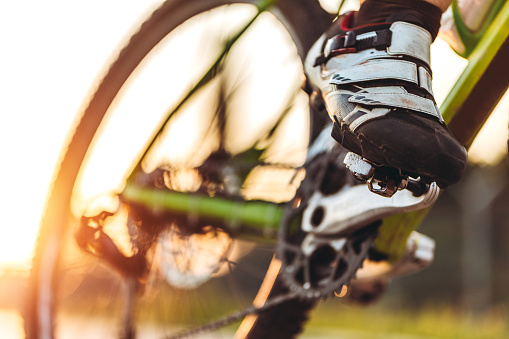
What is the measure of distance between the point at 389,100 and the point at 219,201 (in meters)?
0.56

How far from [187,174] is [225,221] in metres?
0.17

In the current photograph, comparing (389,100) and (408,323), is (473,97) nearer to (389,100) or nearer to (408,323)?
(389,100)

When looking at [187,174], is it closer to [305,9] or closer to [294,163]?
[294,163]

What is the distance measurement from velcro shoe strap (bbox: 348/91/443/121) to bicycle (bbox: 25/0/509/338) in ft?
0.63

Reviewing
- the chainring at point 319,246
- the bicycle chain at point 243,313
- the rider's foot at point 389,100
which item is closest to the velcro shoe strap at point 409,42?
the rider's foot at point 389,100

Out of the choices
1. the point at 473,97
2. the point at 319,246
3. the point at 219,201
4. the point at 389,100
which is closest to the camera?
the point at 389,100

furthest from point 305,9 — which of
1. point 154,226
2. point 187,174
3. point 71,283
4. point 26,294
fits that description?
point 71,283

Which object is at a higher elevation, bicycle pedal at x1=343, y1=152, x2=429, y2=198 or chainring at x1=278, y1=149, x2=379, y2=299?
bicycle pedal at x1=343, y1=152, x2=429, y2=198

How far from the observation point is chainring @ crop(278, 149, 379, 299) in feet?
2.76

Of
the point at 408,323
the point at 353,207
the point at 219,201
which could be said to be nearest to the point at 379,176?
the point at 353,207

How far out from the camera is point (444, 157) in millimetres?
543

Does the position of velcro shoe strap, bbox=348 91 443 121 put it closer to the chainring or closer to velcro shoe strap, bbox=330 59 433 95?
velcro shoe strap, bbox=330 59 433 95

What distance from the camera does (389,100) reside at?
1.93 ft

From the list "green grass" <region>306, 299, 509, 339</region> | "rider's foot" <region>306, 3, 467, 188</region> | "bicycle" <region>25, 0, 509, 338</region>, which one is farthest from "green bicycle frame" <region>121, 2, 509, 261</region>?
"green grass" <region>306, 299, 509, 339</region>
